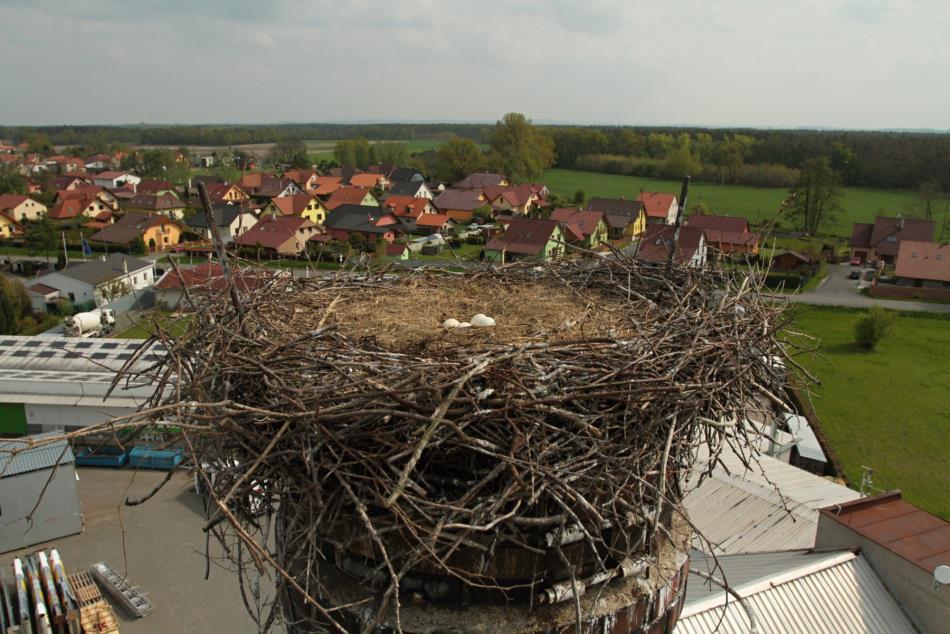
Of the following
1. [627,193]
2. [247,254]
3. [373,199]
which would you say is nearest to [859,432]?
[247,254]

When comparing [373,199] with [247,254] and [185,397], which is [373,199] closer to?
[247,254]

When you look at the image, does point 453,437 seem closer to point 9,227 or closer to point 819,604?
point 819,604

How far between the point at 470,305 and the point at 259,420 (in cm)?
281

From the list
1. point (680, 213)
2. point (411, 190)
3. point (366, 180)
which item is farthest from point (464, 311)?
point (366, 180)

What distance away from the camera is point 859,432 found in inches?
742

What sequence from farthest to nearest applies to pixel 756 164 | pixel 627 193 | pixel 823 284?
pixel 756 164, pixel 627 193, pixel 823 284

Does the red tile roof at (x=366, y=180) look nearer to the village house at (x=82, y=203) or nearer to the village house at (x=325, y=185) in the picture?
the village house at (x=325, y=185)

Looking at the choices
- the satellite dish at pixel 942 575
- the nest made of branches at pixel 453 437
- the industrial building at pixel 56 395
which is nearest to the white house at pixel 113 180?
the industrial building at pixel 56 395

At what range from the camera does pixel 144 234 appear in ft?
143

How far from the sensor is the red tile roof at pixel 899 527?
8.40m

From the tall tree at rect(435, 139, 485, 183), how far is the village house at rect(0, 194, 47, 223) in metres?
41.3

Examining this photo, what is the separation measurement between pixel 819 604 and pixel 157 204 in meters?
58.9

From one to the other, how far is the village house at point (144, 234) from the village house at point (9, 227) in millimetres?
7873

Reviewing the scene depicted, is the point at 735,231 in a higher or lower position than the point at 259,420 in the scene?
lower
